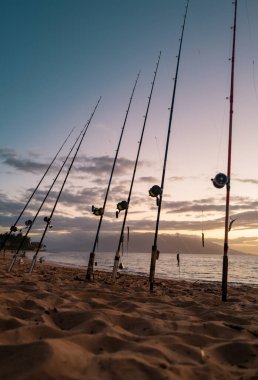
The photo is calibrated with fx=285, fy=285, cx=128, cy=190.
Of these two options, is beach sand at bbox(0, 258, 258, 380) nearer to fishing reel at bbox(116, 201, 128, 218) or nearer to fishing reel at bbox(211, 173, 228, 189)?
fishing reel at bbox(211, 173, 228, 189)

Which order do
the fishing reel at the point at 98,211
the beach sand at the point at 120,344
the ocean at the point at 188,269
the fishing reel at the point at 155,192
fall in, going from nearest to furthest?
1. the beach sand at the point at 120,344
2. the fishing reel at the point at 155,192
3. the fishing reel at the point at 98,211
4. the ocean at the point at 188,269

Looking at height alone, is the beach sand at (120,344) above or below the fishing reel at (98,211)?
below

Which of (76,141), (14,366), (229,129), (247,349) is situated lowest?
(14,366)

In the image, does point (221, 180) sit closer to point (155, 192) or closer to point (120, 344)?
point (155, 192)

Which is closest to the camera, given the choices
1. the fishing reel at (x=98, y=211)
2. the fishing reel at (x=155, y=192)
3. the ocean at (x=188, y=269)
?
the fishing reel at (x=155, y=192)

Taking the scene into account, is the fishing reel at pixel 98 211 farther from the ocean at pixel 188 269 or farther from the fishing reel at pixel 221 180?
the ocean at pixel 188 269

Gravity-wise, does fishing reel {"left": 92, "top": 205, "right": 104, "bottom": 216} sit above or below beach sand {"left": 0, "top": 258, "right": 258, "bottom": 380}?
above

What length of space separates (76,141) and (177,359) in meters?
16.0

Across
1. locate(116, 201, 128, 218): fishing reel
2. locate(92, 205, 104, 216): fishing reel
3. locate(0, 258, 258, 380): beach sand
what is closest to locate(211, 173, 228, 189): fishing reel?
locate(0, 258, 258, 380): beach sand

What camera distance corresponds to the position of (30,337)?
3646 millimetres

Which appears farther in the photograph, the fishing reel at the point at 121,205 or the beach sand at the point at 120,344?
the fishing reel at the point at 121,205

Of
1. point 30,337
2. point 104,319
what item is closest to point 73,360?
point 30,337

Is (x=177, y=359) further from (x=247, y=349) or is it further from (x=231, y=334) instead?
(x=231, y=334)

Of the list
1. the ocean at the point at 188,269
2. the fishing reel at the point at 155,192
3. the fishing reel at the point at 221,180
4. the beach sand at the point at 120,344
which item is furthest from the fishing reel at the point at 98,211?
the ocean at the point at 188,269
